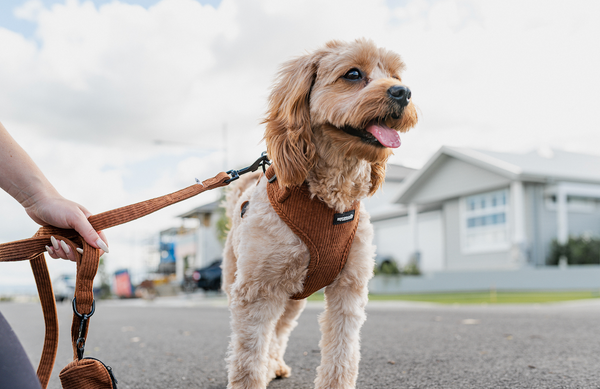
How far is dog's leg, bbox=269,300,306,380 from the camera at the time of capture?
342 centimetres

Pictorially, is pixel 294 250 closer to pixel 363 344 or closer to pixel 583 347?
pixel 363 344

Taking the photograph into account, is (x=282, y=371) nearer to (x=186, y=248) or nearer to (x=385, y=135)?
(x=385, y=135)

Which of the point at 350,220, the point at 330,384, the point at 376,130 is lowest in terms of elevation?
the point at 330,384

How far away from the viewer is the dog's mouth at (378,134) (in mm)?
2449

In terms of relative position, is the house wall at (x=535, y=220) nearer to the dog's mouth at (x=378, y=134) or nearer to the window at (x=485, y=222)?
the window at (x=485, y=222)

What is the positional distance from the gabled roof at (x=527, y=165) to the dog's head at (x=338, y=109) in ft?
58.1

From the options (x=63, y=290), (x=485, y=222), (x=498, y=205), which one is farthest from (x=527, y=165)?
(x=63, y=290)

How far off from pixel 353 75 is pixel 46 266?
169cm

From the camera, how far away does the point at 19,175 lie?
1.94m

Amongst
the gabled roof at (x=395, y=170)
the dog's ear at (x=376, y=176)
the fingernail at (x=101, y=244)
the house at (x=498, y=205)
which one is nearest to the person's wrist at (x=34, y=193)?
the fingernail at (x=101, y=244)

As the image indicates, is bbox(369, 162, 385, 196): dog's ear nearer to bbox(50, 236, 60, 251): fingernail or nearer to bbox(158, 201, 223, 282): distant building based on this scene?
bbox(50, 236, 60, 251): fingernail

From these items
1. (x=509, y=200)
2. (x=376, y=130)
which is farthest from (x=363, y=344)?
(x=509, y=200)

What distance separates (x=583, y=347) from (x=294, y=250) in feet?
12.1

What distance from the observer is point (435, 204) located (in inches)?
A: 981
